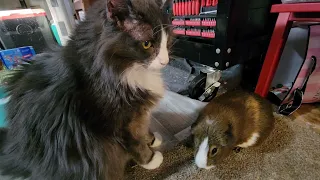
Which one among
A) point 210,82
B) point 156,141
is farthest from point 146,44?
point 210,82

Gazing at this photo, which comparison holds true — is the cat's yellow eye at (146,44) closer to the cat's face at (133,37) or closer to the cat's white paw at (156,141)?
the cat's face at (133,37)

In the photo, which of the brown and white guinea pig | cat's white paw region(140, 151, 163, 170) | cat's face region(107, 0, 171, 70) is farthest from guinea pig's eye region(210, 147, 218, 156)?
cat's face region(107, 0, 171, 70)

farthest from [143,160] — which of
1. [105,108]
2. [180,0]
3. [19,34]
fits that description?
[19,34]

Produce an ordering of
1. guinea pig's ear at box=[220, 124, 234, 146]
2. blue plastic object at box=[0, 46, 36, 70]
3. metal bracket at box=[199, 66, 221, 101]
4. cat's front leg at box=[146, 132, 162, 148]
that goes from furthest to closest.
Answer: blue plastic object at box=[0, 46, 36, 70] < metal bracket at box=[199, 66, 221, 101] < cat's front leg at box=[146, 132, 162, 148] < guinea pig's ear at box=[220, 124, 234, 146]

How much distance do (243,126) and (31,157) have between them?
0.76 metres

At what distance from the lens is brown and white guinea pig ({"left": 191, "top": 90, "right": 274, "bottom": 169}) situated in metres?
0.61

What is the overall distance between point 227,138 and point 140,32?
48cm

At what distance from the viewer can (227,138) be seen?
0.61 metres

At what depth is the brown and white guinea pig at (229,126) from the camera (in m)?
0.61

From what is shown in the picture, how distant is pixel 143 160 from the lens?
2.08 ft

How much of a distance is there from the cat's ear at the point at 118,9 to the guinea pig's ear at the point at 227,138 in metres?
0.51

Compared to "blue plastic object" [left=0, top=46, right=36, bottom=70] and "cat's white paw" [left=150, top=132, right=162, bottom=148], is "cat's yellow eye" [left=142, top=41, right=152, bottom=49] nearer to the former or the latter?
"cat's white paw" [left=150, top=132, right=162, bottom=148]

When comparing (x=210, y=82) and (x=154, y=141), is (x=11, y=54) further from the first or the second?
(x=210, y=82)

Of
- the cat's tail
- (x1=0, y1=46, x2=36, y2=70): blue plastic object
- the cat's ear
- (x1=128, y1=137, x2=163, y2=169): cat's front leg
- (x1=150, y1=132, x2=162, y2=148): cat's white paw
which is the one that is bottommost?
(x1=150, y1=132, x2=162, y2=148): cat's white paw
